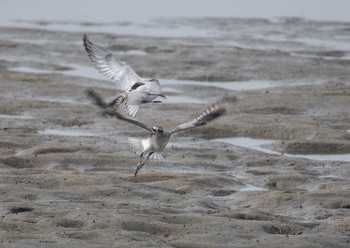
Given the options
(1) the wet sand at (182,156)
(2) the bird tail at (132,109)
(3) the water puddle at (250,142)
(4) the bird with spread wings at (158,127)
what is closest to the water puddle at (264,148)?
(3) the water puddle at (250,142)

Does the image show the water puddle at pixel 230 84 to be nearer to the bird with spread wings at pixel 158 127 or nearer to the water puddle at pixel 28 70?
the water puddle at pixel 28 70

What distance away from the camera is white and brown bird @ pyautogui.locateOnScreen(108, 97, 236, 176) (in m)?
14.5

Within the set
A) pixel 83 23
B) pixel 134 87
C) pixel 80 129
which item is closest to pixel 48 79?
pixel 80 129

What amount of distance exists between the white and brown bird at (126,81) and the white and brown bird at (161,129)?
2.05 ft

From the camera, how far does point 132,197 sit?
1524 centimetres

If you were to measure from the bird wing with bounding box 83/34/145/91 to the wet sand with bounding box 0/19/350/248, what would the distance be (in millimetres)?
1436

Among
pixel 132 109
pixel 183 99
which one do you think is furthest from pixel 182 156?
pixel 183 99

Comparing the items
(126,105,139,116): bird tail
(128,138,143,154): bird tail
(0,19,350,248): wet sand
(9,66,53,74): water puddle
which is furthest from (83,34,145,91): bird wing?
(9,66,53,74): water puddle

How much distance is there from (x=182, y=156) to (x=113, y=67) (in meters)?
2.45

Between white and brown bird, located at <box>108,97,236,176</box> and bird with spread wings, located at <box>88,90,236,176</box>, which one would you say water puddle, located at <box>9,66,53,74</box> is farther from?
bird with spread wings, located at <box>88,90,236,176</box>

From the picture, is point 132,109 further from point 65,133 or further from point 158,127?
point 65,133

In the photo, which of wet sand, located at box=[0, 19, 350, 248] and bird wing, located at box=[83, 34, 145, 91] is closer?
wet sand, located at box=[0, 19, 350, 248]

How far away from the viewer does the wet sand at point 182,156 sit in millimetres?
13023

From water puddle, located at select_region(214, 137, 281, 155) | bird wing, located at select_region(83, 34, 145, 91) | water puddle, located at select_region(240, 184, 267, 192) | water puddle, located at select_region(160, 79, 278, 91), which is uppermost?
bird wing, located at select_region(83, 34, 145, 91)
